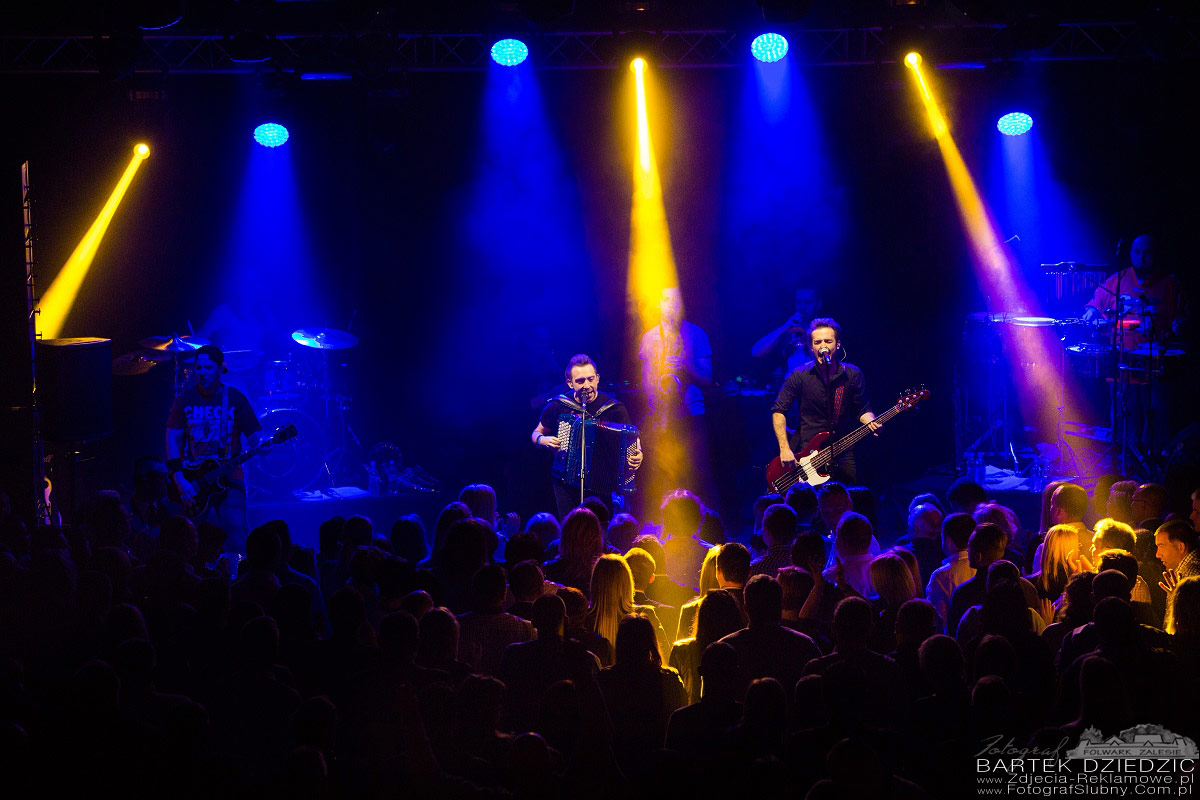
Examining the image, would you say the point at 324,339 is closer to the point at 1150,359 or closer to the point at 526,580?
the point at 526,580

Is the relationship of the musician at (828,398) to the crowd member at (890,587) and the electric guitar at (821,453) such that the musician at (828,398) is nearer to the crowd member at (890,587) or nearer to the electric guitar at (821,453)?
the electric guitar at (821,453)

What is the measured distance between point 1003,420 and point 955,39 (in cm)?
423

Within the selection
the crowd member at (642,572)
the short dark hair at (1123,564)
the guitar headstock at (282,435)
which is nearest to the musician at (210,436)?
the guitar headstock at (282,435)

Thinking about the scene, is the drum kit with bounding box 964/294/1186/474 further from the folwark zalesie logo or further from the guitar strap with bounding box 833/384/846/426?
the folwark zalesie logo

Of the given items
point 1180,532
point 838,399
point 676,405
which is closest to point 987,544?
point 1180,532

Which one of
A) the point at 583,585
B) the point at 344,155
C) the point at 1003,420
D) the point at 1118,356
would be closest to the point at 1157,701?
the point at 583,585

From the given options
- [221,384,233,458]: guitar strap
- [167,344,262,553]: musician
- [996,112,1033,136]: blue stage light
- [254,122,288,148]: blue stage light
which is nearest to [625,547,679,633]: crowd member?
[167,344,262,553]: musician

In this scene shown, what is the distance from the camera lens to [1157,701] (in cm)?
384

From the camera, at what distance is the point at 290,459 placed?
11.8 metres

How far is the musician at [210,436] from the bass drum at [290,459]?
249cm

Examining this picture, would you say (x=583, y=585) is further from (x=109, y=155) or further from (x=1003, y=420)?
(x=109, y=155)

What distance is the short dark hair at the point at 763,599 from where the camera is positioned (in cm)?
434

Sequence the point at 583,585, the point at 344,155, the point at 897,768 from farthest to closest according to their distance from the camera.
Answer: the point at 344,155
the point at 583,585
the point at 897,768

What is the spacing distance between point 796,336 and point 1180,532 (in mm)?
6822
